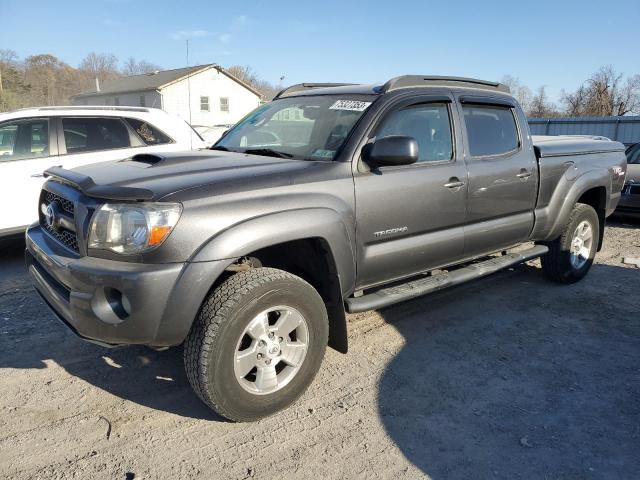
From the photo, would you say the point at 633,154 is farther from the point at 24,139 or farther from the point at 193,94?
the point at 193,94

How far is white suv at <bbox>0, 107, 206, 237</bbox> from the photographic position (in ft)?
19.3

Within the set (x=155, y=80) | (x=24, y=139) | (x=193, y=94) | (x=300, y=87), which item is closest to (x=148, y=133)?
(x=24, y=139)

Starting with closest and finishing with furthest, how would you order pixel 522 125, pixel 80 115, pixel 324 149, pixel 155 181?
1. pixel 155 181
2. pixel 324 149
3. pixel 522 125
4. pixel 80 115

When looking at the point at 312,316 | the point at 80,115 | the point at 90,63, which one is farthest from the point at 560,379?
the point at 90,63

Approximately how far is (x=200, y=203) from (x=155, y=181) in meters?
0.35

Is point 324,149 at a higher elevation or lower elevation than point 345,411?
higher

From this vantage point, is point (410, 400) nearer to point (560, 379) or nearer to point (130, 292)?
point (560, 379)

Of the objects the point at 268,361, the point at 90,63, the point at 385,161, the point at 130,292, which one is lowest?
the point at 268,361

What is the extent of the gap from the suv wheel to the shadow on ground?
2.06 ft

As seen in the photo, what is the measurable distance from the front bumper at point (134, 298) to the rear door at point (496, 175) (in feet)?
7.60

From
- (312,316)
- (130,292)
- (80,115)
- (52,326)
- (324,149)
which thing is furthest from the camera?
(80,115)

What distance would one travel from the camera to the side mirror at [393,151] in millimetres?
3194

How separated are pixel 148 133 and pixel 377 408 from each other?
5195mm

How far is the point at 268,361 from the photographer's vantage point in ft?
9.66
